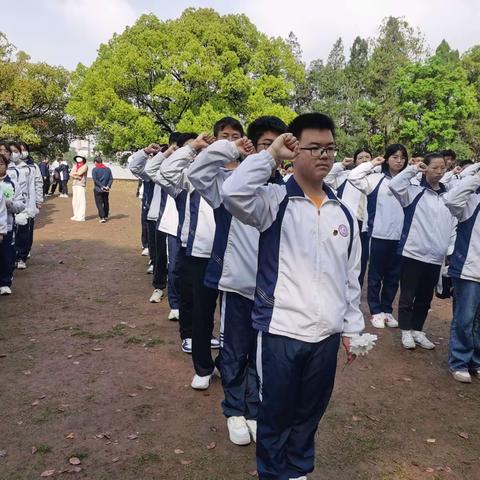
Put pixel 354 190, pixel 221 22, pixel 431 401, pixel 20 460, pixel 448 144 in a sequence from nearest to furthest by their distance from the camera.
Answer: pixel 20 460
pixel 431 401
pixel 354 190
pixel 221 22
pixel 448 144

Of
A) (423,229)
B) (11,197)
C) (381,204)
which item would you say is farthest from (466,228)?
(11,197)

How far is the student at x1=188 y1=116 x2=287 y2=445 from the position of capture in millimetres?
3572

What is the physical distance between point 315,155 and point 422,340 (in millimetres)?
4254

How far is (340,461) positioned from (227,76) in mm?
25758

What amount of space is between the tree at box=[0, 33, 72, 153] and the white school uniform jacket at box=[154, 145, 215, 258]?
22.6 meters

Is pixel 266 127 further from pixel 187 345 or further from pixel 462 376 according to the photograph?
pixel 462 376

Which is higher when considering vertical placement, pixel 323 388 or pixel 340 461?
pixel 323 388

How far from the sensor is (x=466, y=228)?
16.4ft

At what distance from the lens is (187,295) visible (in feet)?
17.2

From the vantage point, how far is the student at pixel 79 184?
1625 centimetres

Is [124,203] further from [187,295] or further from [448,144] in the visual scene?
[448,144]

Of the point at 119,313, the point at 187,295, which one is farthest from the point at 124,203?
the point at 187,295

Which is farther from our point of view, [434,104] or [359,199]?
[434,104]

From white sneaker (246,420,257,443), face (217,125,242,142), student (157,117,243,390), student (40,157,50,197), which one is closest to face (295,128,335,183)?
face (217,125,242,142)
